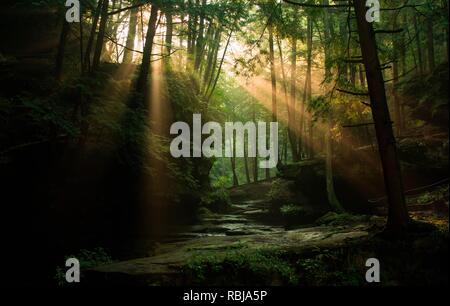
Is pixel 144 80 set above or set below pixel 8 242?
above

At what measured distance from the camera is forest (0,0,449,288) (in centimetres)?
719

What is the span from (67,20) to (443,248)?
37.6 feet

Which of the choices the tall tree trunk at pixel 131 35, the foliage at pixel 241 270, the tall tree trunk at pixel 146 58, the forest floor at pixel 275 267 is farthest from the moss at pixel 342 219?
the tall tree trunk at pixel 131 35

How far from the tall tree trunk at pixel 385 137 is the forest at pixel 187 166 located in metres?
0.03

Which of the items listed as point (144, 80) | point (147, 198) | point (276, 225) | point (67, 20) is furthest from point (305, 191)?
point (67, 20)

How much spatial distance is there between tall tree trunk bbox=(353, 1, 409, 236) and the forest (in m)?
0.03

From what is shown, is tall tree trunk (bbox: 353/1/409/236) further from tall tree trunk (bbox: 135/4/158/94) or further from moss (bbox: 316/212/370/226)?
tall tree trunk (bbox: 135/4/158/94)

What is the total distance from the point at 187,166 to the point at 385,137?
13.1m

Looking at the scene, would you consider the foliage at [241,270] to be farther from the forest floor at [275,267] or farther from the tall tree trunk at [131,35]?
the tall tree trunk at [131,35]

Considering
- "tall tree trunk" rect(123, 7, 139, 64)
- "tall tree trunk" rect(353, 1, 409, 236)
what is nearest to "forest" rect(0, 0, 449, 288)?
"tall tree trunk" rect(353, 1, 409, 236)

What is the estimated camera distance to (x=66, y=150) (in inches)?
505

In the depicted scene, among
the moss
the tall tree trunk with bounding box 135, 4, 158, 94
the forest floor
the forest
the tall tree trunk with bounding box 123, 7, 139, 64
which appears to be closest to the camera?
the forest floor

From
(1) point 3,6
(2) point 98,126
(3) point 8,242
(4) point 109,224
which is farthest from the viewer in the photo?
(1) point 3,6
